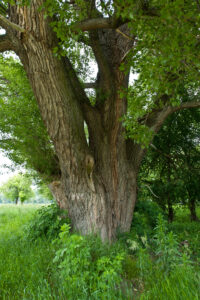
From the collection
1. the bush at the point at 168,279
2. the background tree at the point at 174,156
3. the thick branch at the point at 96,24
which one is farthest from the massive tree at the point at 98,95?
the background tree at the point at 174,156

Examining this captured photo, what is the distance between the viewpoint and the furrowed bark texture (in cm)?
400

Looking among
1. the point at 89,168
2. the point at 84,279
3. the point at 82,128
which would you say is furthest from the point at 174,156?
the point at 84,279

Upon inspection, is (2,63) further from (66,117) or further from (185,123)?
(185,123)

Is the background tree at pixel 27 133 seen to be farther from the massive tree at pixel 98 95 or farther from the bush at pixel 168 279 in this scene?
the bush at pixel 168 279

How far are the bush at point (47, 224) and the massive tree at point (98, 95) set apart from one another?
0.81 feet

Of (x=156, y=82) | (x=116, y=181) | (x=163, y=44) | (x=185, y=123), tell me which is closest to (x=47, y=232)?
(x=116, y=181)

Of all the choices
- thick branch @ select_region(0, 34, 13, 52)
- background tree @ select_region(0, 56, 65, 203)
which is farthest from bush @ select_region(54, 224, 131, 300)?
thick branch @ select_region(0, 34, 13, 52)

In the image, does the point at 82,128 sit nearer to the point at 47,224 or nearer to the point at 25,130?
the point at 25,130

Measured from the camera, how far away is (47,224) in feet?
15.1

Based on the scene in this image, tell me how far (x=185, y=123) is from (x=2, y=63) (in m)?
6.91

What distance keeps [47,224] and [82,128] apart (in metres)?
2.22

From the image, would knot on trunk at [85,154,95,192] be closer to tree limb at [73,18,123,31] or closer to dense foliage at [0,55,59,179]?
dense foliage at [0,55,59,179]

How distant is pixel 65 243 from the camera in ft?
8.51

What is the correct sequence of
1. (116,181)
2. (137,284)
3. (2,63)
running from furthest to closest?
(2,63) < (116,181) < (137,284)
